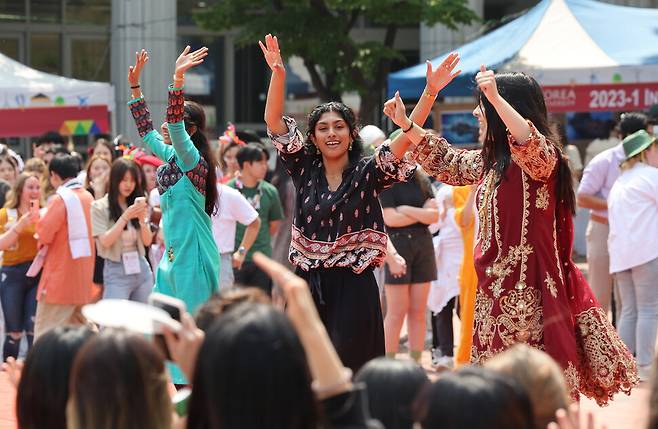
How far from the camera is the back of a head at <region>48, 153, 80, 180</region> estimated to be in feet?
33.5

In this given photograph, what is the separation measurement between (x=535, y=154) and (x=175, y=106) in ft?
6.41

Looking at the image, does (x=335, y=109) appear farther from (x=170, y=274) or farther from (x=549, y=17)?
(x=549, y=17)

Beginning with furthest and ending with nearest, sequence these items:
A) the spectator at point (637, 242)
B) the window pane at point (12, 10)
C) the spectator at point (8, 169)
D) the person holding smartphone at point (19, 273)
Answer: the window pane at point (12, 10) → the spectator at point (8, 169) → the person holding smartphone at point (19, 273) → the spectator at point (637, 242)

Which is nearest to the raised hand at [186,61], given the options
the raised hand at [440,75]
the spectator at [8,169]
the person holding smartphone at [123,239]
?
the raised hand at [440,75]

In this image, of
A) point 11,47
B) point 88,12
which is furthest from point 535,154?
point 88,12

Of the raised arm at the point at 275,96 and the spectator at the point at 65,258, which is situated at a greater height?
the raised arm at the point at 275,96

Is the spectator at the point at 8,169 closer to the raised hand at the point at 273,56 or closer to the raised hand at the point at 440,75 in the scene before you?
the raised hand at the point at 273,56

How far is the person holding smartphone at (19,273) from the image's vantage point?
34.4 feet

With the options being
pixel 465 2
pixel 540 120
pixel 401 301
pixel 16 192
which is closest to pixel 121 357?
pixel 540 120

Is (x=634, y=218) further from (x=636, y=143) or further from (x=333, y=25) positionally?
(x=333, y=25)

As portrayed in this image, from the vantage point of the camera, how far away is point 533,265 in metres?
5.57

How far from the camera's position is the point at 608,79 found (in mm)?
13805

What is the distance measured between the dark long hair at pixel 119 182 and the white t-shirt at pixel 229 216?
0.75 meters

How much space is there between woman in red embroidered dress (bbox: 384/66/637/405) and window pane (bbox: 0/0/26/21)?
21.2m
